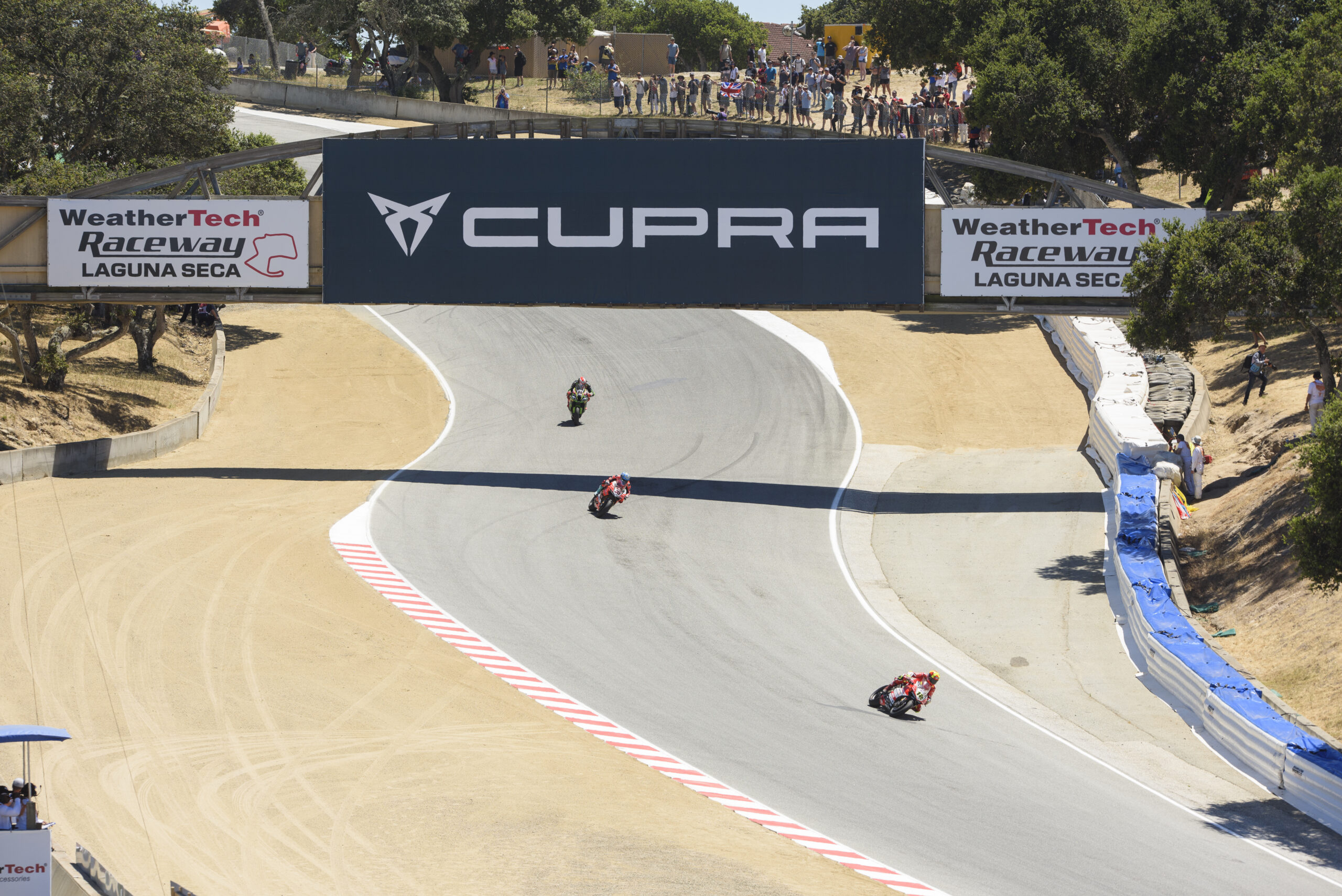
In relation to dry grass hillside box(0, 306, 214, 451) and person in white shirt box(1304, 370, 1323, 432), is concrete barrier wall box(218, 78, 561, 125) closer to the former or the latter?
dry grass hillside box(0, 306, 214, 451)

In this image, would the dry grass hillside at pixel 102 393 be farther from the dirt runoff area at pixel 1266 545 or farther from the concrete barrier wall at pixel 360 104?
the concrete barrier wall at pixel 360 104

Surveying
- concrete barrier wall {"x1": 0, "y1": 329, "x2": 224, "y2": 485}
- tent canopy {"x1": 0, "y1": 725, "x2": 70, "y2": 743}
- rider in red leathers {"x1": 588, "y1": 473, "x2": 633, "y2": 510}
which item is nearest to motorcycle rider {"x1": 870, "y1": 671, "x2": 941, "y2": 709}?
rider in red leathers {"x1": 588, "y1": 473, "x2": 633, "y2": 510}

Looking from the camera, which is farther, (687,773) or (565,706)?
(565,706)

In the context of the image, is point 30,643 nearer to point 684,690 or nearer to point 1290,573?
point 684,690

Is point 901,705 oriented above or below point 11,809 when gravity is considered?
below

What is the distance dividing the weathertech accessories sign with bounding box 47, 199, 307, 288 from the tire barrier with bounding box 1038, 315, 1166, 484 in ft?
61.0

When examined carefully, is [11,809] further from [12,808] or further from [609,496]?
[609,496]

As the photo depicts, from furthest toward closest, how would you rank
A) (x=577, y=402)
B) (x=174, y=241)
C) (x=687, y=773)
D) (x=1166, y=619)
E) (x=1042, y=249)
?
(x=577, y=402) < (x=174, y=241) < (x=1042, y=249) < (x=1166, y=619) < (x=687, y=773)

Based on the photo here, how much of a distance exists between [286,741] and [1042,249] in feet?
62.6

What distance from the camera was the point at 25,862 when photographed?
985 centimetres

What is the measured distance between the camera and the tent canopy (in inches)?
390

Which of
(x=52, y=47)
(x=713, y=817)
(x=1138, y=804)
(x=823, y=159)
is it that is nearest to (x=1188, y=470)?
(x=823, y=159)

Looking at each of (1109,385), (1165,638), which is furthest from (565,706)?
(1109,385)

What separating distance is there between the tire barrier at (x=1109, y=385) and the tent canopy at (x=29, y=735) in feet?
72.3
